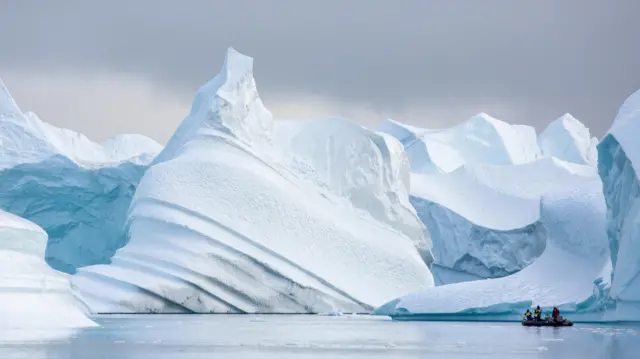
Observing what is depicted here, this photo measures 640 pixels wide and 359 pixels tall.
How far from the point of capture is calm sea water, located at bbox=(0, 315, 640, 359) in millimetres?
16453

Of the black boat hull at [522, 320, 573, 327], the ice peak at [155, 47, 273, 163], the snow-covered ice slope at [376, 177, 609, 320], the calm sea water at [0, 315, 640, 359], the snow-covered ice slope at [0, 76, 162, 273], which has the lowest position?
the calm sea water at [0, 315, 640, 359]

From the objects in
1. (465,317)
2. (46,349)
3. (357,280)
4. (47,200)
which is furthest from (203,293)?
(46,349)

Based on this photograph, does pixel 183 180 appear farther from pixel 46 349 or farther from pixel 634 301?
pixel 46 349

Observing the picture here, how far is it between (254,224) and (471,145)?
25195mm

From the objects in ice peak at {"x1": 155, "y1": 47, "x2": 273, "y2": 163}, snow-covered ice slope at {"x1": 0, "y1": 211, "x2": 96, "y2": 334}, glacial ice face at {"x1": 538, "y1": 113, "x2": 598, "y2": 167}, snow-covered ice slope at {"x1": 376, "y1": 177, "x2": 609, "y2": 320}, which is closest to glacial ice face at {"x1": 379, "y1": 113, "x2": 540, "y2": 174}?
glacial ice face at {"x1": 538, "y1": 113, "x2": 598, "y2": 167}

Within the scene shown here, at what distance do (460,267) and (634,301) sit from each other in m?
21.9

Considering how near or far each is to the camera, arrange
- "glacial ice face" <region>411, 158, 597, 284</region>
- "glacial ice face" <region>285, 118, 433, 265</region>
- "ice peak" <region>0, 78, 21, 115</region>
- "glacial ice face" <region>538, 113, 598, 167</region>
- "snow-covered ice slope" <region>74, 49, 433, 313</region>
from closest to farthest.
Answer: "snow-covered ice slope" <region>74, 49, 433, 313</region> → "glacial ice face" <region>285, 118, 433, 265</region> → "ice peak" <region>0, 78, 21, 115</region> → "glacial ice face" <region>411, 158, 597, 284</region> → "glacial ice face" <region>538, 113, 598, 167</region>

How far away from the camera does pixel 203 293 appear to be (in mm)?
35344

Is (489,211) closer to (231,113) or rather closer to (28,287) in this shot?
(231,113)

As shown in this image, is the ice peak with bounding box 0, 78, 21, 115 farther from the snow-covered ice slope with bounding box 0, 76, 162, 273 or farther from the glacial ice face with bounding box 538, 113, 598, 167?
the glacial ice face with bounding box 538, 113, 598, 167

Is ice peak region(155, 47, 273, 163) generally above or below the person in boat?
above

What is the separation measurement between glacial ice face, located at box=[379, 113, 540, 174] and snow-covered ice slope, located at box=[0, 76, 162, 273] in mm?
17441

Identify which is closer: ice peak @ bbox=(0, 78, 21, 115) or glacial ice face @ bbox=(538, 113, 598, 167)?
ice peak @ bbox=(0, 78, 21, 115)

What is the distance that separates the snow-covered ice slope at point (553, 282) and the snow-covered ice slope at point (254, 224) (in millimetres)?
6186
